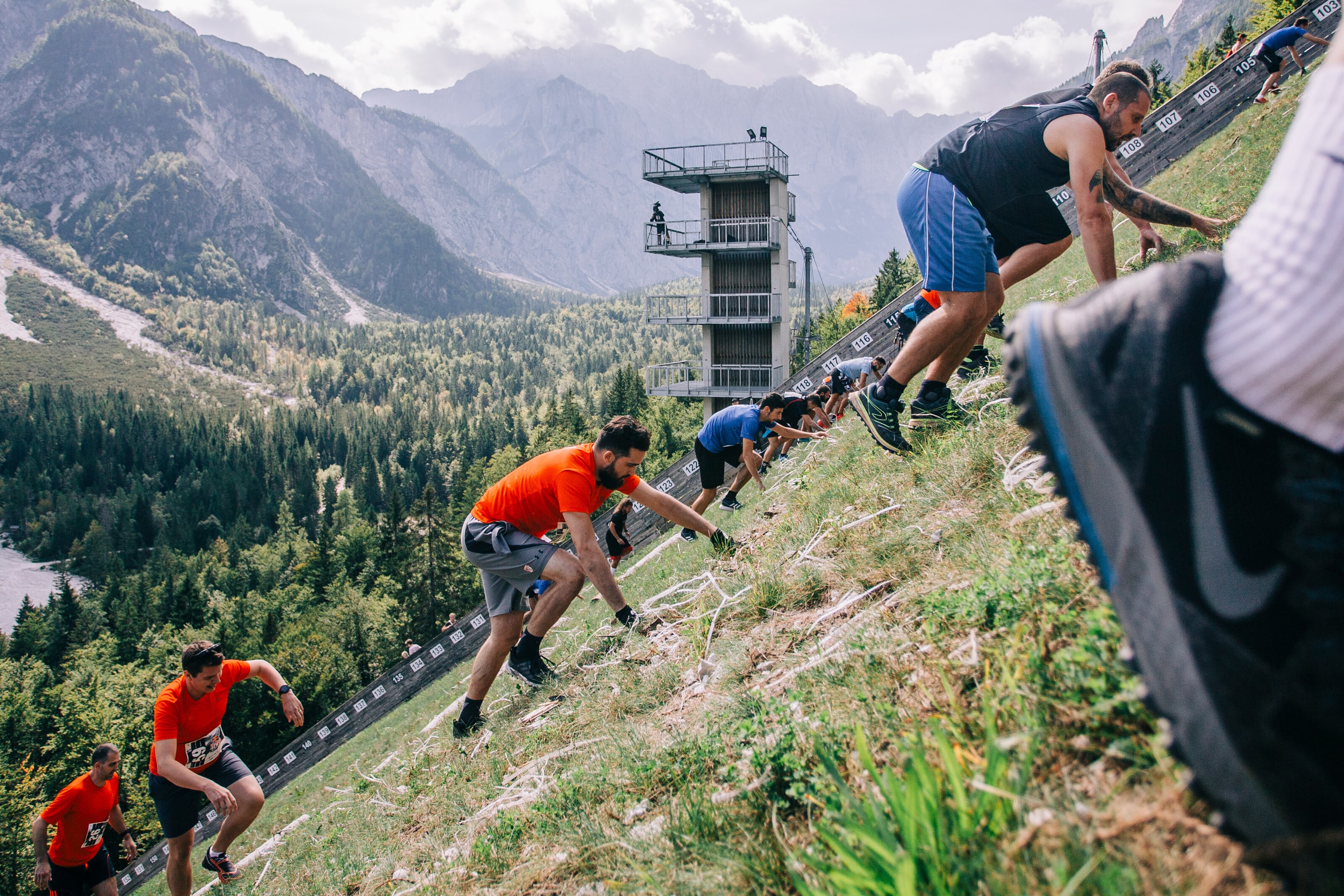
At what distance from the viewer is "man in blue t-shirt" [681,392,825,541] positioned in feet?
32.3

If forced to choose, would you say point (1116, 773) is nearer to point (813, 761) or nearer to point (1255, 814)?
point (1255, 814)

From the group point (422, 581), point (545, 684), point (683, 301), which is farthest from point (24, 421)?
point (545, 684)

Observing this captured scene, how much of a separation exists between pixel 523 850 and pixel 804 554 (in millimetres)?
2325

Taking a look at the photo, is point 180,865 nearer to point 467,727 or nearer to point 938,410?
point 467,727


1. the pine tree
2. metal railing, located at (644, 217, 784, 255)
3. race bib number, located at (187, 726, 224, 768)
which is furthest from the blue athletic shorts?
the pine tree

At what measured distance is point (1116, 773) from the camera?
172 centimetres

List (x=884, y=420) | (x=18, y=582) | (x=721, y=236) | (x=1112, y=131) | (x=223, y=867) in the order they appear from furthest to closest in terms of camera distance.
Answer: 1. (x=18, y=582)
2. (x=721, y=236)
3. (x=223, y=867)
4. (x=884, y=420)
5. (x=1112, y=131)

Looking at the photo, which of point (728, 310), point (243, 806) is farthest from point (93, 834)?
point (728, 310)

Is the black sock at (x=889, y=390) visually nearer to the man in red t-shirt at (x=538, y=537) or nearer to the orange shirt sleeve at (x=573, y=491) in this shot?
the man in red t-shirt at (x=538, y=537)

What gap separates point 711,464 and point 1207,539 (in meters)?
8.95

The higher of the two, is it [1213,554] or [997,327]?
[997,327]

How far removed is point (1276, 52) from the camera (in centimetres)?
1290

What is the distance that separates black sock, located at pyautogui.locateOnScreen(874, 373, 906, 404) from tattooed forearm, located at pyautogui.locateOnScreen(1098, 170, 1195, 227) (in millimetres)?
1861

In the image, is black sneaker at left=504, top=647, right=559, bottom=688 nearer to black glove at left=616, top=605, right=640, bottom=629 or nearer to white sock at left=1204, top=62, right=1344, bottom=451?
black glove at left=616, top=605, right=640, bottom=629
